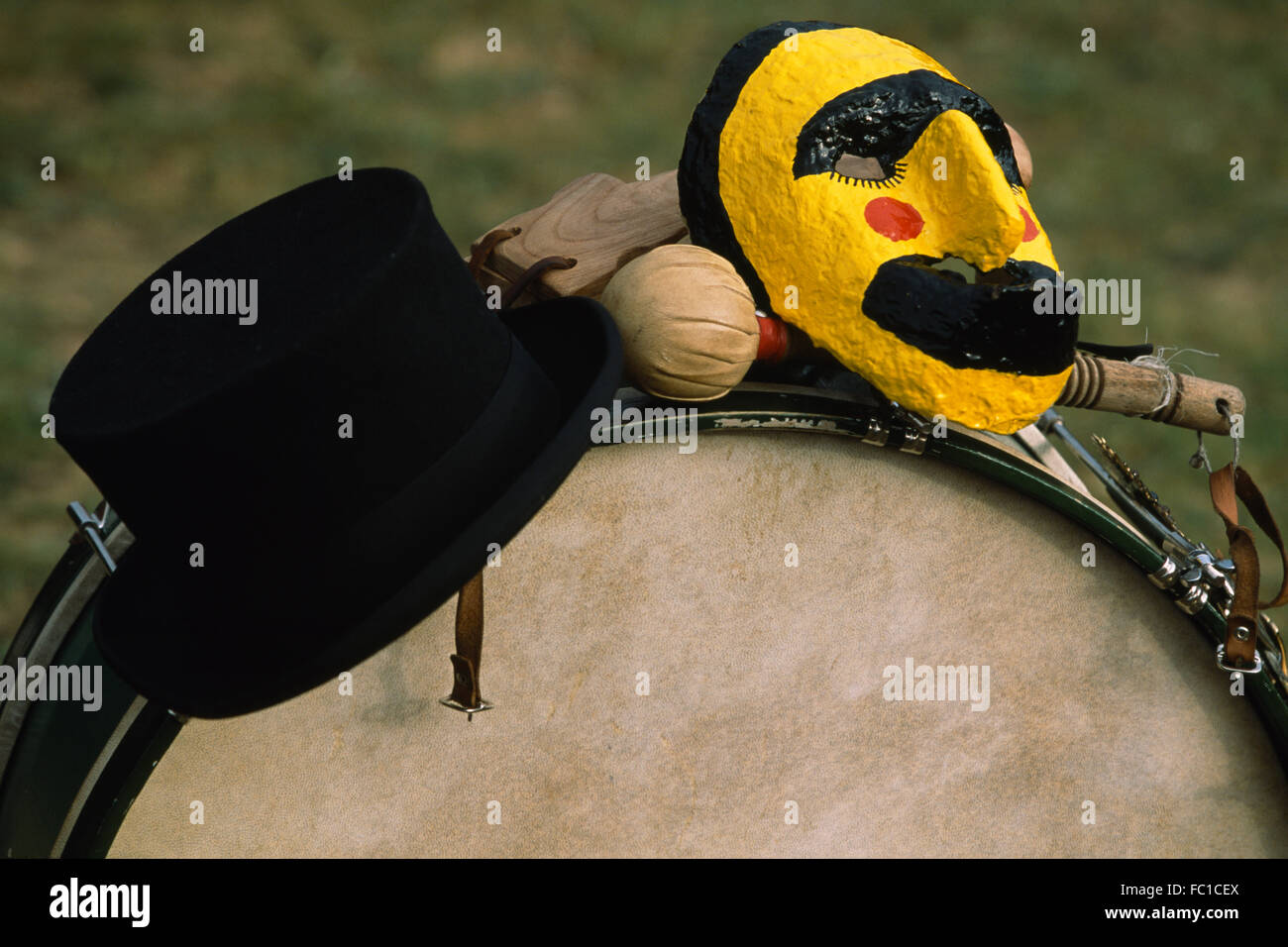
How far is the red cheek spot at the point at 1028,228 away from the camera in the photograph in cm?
132

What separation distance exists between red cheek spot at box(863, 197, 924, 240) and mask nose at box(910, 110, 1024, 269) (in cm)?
2

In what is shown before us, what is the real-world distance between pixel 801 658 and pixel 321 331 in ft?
2.13

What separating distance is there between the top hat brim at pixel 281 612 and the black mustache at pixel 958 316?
0.27m

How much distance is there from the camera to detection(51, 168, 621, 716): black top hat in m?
1.06

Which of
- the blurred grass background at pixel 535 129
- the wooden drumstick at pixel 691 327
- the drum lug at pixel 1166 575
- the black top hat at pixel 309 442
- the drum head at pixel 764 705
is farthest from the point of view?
the blurred grass background at pixel 535 129

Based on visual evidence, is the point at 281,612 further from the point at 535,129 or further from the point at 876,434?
the point at 535,129

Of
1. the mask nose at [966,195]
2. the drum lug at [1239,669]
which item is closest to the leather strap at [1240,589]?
the drum lug at [1239,669]

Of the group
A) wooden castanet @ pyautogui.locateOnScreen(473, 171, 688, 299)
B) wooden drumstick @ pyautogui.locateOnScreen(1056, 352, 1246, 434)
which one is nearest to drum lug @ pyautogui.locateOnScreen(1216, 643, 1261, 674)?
wooden drumstick @ pyautogui.locateOnScreen(1056, 352, 1246, 434)

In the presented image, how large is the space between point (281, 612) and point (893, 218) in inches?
26.5

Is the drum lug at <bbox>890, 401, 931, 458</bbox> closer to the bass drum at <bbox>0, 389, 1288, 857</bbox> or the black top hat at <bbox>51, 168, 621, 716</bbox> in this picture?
the bass drum at <bbox>0, 389, 1288, 857</bbox>

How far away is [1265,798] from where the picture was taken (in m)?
1.59

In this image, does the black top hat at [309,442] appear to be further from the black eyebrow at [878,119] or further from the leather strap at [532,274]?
the black eyebrow at [878,119]

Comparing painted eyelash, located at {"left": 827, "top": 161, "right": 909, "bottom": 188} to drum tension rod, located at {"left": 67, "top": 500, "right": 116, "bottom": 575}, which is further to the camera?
drum tension rod, located at {"left": 67, "top": 500, "right": 116, "bottom": 575}

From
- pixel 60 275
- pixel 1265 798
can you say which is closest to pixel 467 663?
pixel 1265 798
